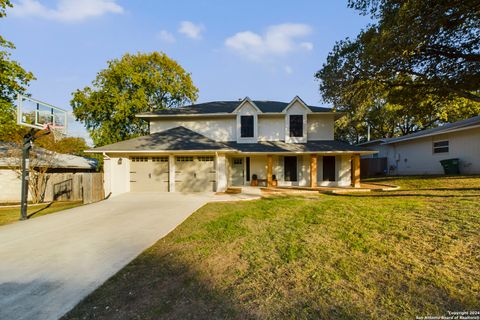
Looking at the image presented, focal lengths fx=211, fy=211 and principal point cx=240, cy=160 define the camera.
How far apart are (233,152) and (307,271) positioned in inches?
383

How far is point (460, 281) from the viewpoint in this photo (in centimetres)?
302

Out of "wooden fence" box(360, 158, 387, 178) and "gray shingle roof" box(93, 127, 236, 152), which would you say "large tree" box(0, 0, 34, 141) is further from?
"wooden fence" box(360, 158, 387, 178)

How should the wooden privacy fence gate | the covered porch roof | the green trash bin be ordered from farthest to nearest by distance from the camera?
the green trash bin → the wooden privacy fence gate → the covered porch roof

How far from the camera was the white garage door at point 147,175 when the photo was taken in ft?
41.7

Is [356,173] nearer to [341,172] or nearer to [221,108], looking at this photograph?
[341,172]

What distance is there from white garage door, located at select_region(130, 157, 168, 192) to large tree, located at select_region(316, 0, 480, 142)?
10.4 m

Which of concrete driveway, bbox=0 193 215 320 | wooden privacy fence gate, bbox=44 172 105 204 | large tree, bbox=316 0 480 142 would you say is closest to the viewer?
concrete driveway, bbox=0 193 215 320


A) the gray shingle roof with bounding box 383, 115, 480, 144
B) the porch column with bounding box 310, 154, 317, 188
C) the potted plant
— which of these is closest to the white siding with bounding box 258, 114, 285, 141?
the potted plant

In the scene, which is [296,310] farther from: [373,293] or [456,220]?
[456,220]

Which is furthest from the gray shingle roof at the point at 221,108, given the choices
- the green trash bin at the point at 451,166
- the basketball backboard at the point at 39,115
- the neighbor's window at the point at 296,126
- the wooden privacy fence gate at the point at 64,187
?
the green trash bin at the point at 451,166

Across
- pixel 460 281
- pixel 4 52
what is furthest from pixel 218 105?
pixel 460 281

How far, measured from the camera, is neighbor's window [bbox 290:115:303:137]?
15.4 metres

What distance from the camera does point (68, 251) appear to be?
185 inches

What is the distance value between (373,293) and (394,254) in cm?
148
